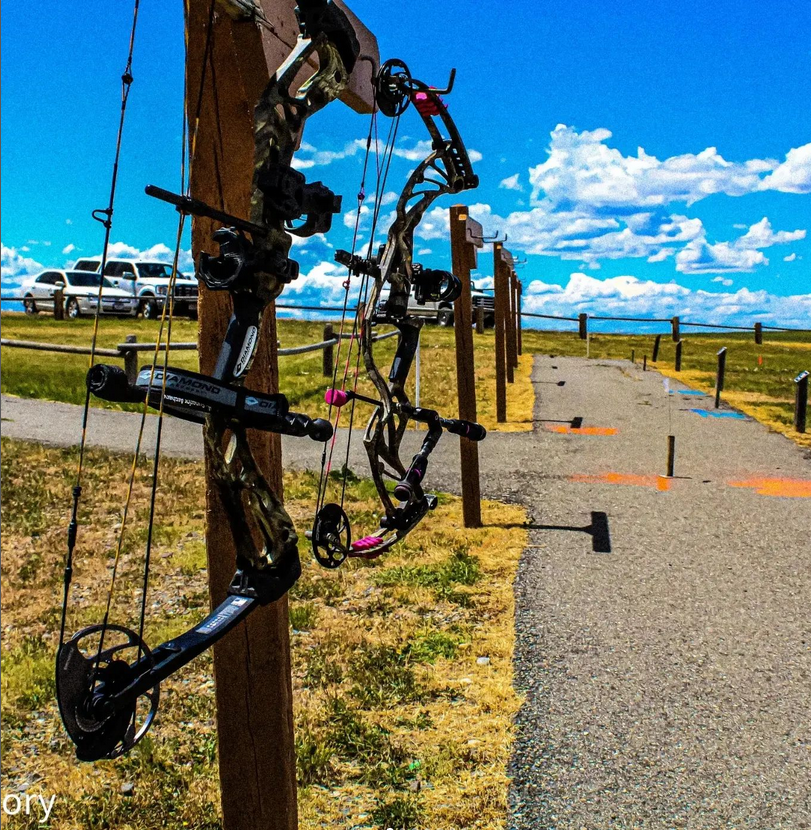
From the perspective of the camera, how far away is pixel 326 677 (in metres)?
A: 6.09

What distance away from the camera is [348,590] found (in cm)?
781

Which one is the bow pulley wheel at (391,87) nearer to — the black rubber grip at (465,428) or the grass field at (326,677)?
the black rubber grip at (465,428)

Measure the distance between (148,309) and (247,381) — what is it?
29300 millimetres

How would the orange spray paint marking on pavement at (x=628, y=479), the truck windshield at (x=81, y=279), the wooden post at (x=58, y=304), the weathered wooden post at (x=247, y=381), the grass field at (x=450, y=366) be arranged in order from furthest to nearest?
the truck windshield at (x=81, y=279) < the wooden post at (x=58, y=304) < the grass field at (x=450, y=366) < the orange spray paint marking on pavement at (x=628, y=479) < the weathered wooden post at (x=247, y=381)

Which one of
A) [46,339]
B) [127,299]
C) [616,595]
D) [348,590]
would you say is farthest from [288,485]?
[127,299]

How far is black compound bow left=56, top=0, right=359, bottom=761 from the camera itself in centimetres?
201

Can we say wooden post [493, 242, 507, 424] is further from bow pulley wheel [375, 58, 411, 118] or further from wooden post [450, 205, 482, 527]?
bow pulley wheel [375, 58, 411, 118]

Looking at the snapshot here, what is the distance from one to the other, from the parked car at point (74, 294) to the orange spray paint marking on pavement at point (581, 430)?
18194 millimetres

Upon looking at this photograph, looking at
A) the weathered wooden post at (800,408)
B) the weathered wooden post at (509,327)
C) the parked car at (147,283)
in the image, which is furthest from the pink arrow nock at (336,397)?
the parked car at (147,283)

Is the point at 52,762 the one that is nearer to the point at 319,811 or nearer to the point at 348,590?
the point at 319,811

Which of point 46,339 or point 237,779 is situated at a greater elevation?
point 46,339

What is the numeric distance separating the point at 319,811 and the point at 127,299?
2804 cm

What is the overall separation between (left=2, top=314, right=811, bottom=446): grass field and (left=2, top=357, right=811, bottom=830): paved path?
2961 mm

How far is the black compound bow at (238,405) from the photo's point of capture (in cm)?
201
